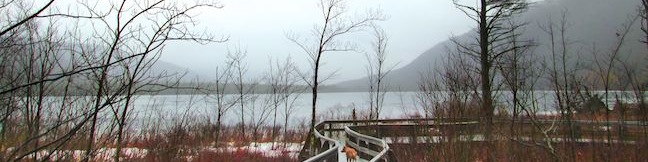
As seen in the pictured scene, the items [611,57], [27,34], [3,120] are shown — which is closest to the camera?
[3,120]

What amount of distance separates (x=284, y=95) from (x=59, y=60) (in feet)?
67.8

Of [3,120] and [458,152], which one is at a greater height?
[3,120]

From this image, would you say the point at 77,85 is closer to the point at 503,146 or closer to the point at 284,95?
the point at 503,146

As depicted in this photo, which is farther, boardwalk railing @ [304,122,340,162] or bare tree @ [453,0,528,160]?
bare tree @ [453,0,528,160]

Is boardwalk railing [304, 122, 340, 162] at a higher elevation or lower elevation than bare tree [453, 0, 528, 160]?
lower

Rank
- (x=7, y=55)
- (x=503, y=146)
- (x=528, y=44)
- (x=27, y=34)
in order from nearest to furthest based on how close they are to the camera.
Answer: (x=7, y=55)
(x=27, y=34)
(x=503, y=146)
(x=528, y=44)

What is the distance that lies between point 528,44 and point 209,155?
10.7m

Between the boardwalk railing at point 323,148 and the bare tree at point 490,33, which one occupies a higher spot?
the bare tree at point 490,33

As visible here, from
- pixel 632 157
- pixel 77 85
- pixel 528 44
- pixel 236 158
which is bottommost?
pixel 236 158

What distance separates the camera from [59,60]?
16.2 ft

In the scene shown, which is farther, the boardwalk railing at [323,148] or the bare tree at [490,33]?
the bare tree at [490,33]

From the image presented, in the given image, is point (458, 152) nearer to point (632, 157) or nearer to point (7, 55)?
point (632, 157)

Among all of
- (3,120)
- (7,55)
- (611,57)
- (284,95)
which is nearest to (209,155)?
(7,55)

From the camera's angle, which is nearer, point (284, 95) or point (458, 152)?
point (458, 152)
